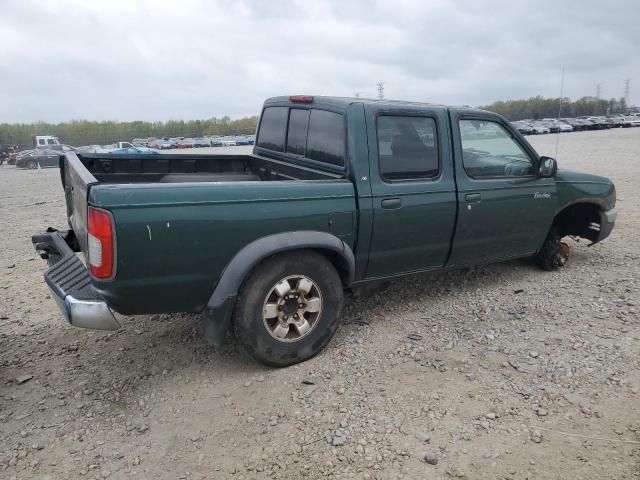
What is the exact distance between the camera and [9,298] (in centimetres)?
486

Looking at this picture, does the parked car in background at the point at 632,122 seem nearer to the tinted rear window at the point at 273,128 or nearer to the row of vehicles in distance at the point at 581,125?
the row of vehicles in distance at the point at 581,125

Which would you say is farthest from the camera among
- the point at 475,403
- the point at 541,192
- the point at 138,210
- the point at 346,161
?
the point at 541,192

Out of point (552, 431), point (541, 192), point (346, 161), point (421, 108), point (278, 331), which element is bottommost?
point (552, 431)

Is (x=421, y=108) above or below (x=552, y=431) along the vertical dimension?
above

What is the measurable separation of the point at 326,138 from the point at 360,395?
1964mm

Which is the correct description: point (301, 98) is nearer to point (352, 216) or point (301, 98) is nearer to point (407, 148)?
point (407, 148)

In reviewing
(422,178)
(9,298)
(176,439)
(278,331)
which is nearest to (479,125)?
(422,178)

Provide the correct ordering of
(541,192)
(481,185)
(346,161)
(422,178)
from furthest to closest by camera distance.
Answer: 1. (541,192)
2. (481,185)
3. (422,178)
4. (346,161)

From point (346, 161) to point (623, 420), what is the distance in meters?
2.40

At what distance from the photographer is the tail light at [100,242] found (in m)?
2.77

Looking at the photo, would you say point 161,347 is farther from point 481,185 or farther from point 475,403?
point 481,185

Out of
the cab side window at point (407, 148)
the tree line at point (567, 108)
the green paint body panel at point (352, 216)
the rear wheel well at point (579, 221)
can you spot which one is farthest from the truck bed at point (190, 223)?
the tree line at point (567, 108)

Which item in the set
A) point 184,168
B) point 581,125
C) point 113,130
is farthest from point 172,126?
point 184,168

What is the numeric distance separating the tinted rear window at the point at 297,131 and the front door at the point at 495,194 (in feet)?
4.10
